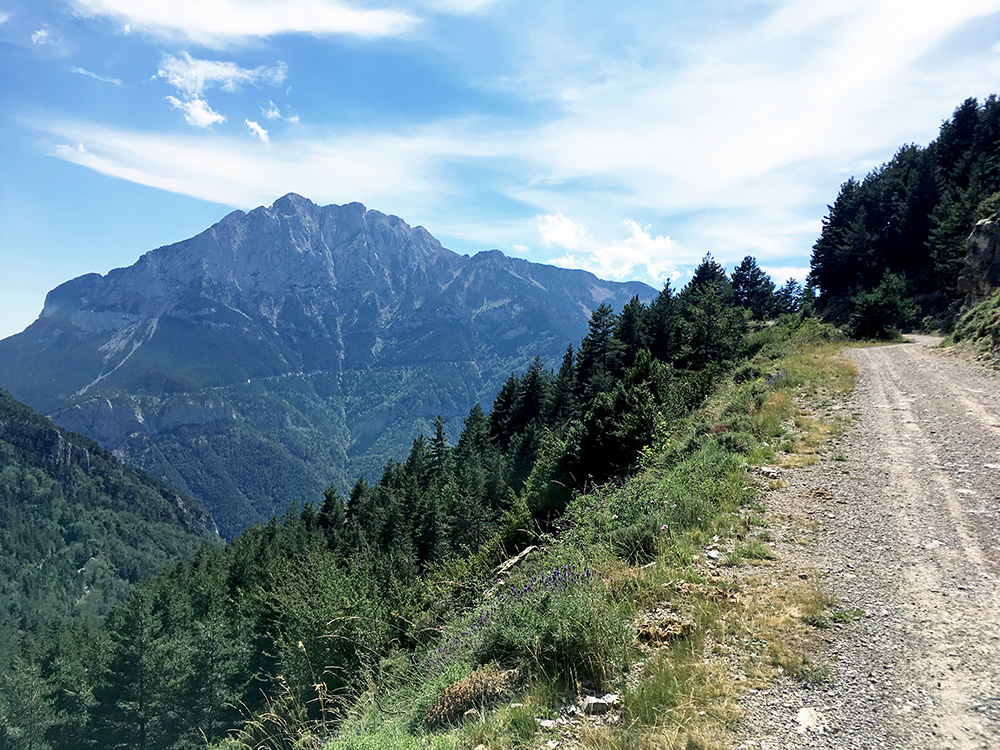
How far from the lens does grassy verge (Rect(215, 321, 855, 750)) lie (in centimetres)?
411

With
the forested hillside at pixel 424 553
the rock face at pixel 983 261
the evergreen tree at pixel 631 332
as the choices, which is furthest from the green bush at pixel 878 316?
the evergreen tree at pixel 631 332

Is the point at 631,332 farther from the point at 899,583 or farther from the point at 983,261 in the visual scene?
the point at 899,583

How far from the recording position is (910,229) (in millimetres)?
55844

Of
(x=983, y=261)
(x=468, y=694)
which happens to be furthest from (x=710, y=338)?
(x=468, y=694)

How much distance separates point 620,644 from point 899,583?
140 inches

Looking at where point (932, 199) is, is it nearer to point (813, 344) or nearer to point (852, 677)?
point (813, 344)

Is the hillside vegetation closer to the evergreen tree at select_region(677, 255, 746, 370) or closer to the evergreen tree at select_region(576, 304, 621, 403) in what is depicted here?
the evergreen tree at select_region(677, 255, 746, 370)

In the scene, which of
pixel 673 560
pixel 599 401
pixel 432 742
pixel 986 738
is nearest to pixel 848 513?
pixel 673 560

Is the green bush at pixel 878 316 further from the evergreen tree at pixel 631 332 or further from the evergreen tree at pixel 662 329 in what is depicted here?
the evergreen tree at pixel 631 332

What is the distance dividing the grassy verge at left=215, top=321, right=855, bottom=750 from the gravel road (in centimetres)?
31

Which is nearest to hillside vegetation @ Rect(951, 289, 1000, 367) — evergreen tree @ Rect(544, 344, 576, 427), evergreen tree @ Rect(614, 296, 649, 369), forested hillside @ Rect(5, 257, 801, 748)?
forested hillside @ Rect(5, 257, 801, 748)

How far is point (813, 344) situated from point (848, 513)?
28601mm

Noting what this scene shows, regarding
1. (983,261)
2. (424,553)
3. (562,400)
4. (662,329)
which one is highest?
(983,261)

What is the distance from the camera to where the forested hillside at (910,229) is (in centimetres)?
4063
